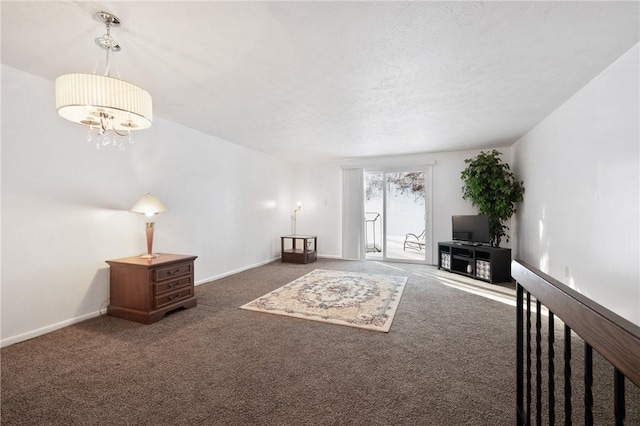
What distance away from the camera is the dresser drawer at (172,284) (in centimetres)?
295

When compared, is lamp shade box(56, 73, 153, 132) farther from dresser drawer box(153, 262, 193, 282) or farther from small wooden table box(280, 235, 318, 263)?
small wooden table box(280, 235, 318, 263)

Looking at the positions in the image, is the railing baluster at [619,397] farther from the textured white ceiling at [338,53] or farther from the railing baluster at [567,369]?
the textured white ceiling at [338,53]

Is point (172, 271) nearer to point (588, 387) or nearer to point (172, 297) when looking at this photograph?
point (172, 297)

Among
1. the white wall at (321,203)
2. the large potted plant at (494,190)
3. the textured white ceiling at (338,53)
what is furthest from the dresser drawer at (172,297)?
the large potted plant at (494,190)

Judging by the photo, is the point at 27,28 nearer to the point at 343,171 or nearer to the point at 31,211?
the point at 31,211

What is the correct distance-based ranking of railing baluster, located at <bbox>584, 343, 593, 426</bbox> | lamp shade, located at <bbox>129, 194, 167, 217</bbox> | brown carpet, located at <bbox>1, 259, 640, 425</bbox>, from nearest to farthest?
railing baluster, located at <bbox>584, 343, 593, 426</bbox>
brown carpet, located at <bbox>1, 259, 640, 425</bbox>
lamp shade, located at <bbox>129, 194, 167, 217</bbox>

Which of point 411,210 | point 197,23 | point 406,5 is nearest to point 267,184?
point 411,210

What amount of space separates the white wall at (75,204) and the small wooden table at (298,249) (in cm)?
176

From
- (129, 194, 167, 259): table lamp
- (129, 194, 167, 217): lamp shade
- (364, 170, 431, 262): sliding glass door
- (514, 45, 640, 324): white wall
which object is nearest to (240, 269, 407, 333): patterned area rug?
(129, 194, 167, 259): table lamp

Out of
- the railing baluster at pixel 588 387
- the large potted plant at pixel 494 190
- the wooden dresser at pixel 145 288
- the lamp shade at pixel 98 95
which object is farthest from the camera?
the large potted plant at pixel 494 190

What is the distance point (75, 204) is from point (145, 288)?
1.10 metres

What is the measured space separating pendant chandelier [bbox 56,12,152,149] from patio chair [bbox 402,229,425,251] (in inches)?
214

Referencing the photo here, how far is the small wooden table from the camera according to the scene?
6.06 metres

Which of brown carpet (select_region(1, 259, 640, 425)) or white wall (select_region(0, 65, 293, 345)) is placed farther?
white wall (select_region(0, 65, 293, 345))
